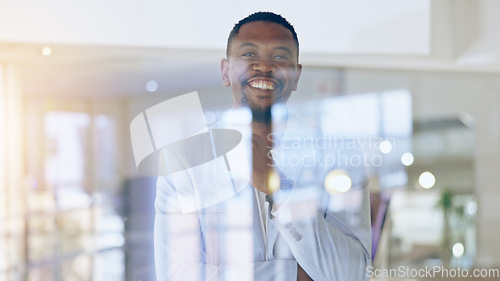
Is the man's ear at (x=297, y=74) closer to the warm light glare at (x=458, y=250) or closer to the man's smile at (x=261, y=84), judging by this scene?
the man's smile at (x=261, y=84)

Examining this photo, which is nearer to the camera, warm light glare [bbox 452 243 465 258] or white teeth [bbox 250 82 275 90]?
white teeth [bbox 250 82 275 90]

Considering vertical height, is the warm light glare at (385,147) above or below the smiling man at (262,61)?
below

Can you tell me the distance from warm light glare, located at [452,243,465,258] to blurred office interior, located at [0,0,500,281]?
154 mm

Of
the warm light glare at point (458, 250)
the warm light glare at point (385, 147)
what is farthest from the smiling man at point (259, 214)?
the warm light glare at point (458, 250)

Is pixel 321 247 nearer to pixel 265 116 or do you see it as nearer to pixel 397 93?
pixel 265 116

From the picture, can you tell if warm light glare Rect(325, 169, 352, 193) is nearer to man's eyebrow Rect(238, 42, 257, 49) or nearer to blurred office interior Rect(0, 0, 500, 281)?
blurred office interior Rect(0, 0, 500, 281)

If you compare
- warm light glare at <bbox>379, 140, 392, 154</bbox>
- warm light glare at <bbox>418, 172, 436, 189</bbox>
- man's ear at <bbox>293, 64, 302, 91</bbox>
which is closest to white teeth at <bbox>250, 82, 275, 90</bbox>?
man's ear at <bbox>293, 64, 302, 91</bbox>

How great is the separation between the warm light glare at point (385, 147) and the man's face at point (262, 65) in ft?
1.69

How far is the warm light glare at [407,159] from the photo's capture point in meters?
2.65

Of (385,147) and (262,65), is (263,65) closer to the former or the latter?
(262,65)

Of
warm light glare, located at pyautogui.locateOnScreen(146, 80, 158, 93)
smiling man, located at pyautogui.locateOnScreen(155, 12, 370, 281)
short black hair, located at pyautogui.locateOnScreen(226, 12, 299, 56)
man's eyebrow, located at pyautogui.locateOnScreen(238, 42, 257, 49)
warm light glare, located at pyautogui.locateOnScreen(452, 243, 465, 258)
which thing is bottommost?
warm light glare, located at pyautogui.locateOnScreen(452, 243, 465, 258)

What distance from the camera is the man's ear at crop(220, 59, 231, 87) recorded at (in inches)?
93.4

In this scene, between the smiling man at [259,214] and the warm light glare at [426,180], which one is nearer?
the smiling man at [259,214]

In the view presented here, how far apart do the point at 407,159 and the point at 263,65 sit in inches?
36.9
